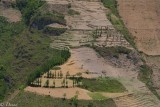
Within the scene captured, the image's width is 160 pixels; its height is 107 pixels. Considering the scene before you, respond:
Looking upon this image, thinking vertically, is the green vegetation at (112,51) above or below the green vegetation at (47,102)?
above

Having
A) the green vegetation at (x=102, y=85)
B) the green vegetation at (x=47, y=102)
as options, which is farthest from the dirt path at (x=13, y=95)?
the green vegetation at (x=102, y=85)

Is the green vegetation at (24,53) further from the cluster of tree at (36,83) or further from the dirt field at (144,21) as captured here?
the dirt field at (144,21)

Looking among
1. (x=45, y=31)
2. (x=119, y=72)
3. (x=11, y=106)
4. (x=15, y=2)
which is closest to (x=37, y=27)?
(x=45, y=31)

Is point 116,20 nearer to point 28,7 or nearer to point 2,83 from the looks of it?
point 28,7

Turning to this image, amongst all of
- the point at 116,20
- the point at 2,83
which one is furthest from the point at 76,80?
the point at 116,20

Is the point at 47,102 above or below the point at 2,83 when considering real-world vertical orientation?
above

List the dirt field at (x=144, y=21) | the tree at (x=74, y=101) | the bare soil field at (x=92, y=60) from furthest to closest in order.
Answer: the dirt field at (x=144, y=21), the bare soil field at (x=92, y=60), the tree at (x=74, y=101)

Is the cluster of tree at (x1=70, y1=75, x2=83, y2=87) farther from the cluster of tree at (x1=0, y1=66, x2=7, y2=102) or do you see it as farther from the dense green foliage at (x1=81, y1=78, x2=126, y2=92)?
the cluster of tree at (x1=0, y1=66, x2=7, y2=102)
